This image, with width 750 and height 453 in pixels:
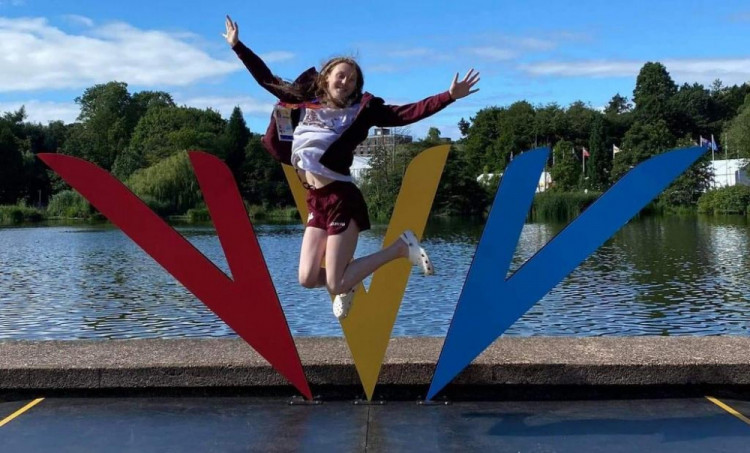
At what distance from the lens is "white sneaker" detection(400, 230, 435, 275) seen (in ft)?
14.3

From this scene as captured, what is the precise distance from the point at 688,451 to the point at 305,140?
242 centimetres

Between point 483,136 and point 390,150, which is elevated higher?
point 483,136

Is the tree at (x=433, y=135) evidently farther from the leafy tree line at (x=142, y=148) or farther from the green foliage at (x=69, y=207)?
the green foliage at (x=69, y=207)

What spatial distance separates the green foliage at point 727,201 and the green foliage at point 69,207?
120 ft

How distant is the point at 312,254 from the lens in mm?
4480

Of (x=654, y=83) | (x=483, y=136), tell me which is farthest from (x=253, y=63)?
(x=654, y=83)

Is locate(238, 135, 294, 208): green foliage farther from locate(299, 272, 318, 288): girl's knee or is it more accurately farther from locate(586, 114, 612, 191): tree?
locate(299, 272, 318, 288): girl's knee

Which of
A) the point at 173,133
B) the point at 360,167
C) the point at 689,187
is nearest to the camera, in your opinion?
the point at 689,187

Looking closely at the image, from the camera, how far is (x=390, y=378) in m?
4.85

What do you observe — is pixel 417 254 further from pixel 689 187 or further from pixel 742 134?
Result: pixel 689 187

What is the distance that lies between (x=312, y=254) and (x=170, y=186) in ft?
145

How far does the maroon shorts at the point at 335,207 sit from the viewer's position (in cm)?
444

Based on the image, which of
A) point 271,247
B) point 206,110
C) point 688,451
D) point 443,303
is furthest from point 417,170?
point 206,110

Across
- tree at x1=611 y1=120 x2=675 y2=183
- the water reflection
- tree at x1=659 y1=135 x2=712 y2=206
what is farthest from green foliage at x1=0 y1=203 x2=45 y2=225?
tree at x1=611 y1=120 x2=675 y2=183
